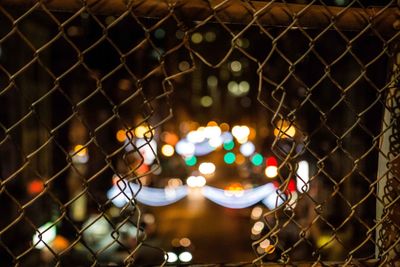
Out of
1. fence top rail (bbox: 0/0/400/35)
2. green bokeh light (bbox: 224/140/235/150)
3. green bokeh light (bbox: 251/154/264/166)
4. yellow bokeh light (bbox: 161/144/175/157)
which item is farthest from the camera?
green bokeh light (bbox: 224/140/235/150)

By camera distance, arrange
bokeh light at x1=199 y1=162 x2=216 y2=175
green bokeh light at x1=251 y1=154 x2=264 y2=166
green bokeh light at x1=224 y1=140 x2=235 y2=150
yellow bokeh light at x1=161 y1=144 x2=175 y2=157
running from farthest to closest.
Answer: green bokeh light at x1=224 y1=140 x2=235 y2=150
bokeh light at x1=199 y1=162 x2=216 y2=175
yellow bokeh light at x1=161 y1=144 x2=175 y2=157
green bokeh light at x1=251 y1=154 x2=264 y2=166

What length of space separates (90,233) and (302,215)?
3853mm

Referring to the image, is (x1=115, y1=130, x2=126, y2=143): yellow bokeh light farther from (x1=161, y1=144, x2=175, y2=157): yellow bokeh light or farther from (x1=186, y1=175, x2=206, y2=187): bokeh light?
(x1=161, y1=144, x2=175, y2=157): yellow bokeh light

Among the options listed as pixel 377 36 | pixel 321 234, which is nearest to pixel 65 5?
pixel 377 36

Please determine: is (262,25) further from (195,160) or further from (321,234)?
(195,160)

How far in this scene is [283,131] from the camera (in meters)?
2.06

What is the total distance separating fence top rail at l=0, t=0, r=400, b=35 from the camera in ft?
5.94

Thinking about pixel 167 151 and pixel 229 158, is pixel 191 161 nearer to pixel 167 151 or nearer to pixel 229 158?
pixel 167 151

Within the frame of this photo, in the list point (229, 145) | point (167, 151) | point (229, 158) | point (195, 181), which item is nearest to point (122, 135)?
point (195, 181)

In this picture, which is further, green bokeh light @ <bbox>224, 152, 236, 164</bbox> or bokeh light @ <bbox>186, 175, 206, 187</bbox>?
green bokeh light @ <bbox>224, 152, 236, 164</bbox>

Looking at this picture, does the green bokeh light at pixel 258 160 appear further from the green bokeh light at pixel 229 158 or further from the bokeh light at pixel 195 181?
the green bokeh light at pixel 229 158

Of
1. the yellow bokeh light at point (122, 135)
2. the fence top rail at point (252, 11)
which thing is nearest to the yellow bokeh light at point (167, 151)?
the yellow bokeh light at point (122, 135)

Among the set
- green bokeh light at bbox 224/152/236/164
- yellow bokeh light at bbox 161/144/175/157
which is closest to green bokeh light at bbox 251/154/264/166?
yellow bokeh light at bbox 161/144/175/157

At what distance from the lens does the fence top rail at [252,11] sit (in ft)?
5.94
